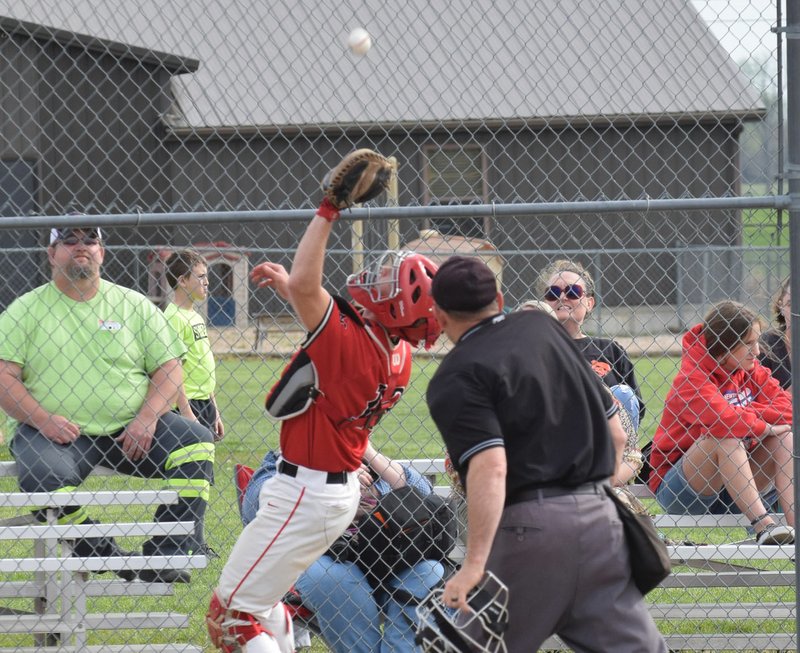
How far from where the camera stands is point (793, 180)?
4.11 meters

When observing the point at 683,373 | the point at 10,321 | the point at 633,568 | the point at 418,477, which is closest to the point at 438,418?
the point at 633,568

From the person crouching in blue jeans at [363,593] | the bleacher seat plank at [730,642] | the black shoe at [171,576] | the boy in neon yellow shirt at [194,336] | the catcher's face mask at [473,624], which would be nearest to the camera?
the catcher's face mask at [473,624]

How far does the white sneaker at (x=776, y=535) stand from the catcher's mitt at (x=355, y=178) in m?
2.39

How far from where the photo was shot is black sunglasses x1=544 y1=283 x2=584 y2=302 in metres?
5.09

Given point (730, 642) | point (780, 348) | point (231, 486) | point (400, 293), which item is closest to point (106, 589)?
point (400, 293)

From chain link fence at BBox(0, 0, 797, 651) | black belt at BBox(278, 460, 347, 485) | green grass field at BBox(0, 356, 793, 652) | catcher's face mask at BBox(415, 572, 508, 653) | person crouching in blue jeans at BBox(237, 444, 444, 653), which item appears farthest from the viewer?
chain link fence at BBox(0, 0, 797, 651)

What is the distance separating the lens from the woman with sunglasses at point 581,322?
5.10m

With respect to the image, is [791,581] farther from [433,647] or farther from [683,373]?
[433,647]

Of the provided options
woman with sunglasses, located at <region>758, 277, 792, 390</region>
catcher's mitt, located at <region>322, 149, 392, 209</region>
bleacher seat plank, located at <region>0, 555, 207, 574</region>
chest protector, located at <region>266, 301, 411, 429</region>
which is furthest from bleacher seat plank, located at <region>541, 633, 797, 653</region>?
catcher's mitt, located at <region>322, 149, 392, 209</region>

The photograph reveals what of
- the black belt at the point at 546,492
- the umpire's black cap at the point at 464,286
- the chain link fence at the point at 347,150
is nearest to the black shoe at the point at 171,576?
the black belt at the point at 546,492

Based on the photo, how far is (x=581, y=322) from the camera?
17.3ft

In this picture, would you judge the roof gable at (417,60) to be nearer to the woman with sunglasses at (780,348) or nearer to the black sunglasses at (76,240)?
the woman with sunglasses at (780,348)

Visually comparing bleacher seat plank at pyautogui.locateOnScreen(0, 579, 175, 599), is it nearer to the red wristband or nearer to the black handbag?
the red wristband

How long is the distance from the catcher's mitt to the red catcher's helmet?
25cm
